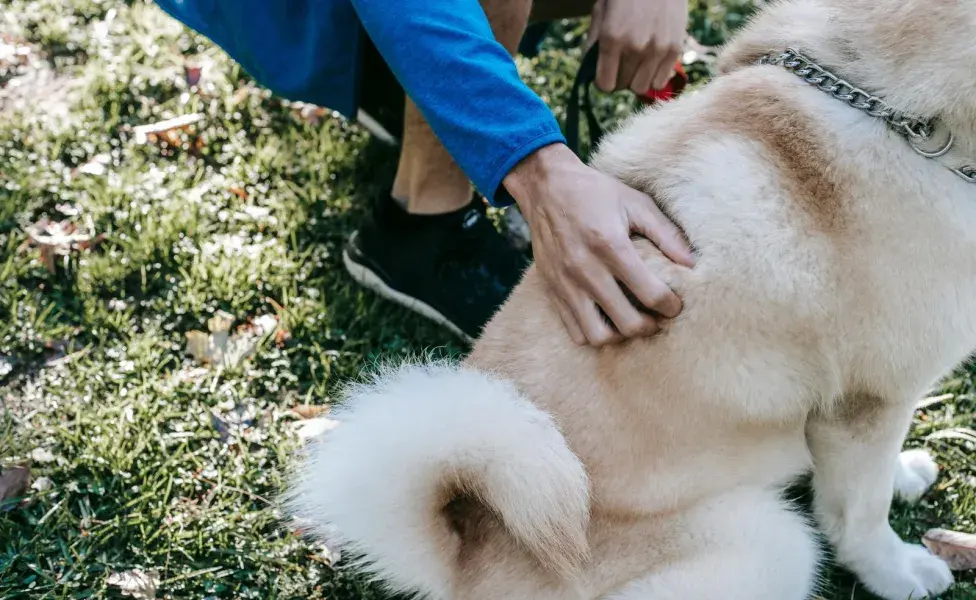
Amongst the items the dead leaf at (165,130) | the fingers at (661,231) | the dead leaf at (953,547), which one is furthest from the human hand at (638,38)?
the dead leaf at (165,130)

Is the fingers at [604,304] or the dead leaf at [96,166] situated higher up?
the fingers at [604,304]

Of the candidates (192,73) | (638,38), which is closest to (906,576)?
Answer: (638,38)

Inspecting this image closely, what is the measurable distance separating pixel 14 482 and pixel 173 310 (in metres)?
0.64

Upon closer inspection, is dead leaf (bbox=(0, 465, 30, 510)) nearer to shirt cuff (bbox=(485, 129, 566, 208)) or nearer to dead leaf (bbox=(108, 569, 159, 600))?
dead leaf (bbox=(108, 569, 159, 600))

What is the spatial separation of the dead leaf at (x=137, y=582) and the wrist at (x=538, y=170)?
1185mm

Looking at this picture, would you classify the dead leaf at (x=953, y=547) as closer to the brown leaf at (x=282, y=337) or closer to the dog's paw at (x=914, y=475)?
the dog's paw at (x=914, y=475)

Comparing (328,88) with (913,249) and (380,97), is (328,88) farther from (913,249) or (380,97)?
(913,249)

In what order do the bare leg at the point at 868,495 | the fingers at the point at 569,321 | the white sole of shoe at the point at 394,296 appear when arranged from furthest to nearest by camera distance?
the white sole of shoe at the point at 394,296 < the bare leg at the point at 868,495 < the fingers at the point at 569,321

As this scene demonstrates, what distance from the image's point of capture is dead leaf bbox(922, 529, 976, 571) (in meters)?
1.85

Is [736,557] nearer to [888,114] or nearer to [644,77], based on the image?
[888,114]

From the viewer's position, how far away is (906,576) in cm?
176

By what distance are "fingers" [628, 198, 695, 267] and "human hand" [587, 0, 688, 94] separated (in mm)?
667

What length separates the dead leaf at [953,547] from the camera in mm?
1847

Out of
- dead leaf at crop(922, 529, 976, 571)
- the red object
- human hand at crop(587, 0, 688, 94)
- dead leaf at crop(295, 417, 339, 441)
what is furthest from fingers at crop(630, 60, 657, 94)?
dead leaf at crop(922, 529, 976, 571)
